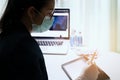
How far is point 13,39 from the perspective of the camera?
799 mm

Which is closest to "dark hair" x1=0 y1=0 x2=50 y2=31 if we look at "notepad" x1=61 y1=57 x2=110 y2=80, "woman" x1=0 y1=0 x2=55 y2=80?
"woman" x1=0 y1=0 x2=55 y2=80

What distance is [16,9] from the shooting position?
2.82 ft

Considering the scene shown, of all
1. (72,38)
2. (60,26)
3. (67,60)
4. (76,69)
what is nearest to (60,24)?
(60,26)

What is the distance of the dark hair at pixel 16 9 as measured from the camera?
0.85 meters

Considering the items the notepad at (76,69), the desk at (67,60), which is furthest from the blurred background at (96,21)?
the notepad at (76,69)

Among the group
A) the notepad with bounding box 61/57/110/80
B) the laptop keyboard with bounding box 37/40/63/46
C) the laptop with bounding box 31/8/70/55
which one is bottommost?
the notepad with bounding box 61/57/110/80

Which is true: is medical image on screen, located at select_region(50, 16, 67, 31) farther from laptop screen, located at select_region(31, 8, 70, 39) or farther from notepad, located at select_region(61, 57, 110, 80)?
notepad, located at select_region(61, 57, 110, 80)

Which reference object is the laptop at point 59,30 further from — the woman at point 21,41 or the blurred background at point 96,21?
the woman at point 21,41

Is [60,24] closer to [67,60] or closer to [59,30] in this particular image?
[59,30]

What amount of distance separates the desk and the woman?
406 mm

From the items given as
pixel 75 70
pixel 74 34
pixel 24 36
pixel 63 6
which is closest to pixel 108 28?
pixel 74 34

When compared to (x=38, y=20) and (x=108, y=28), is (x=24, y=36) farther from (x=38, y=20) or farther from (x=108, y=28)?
(x=108, y=28)

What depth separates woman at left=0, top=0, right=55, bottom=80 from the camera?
0.77m

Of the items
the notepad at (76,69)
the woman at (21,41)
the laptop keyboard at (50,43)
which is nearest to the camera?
the woman at (21,41)
